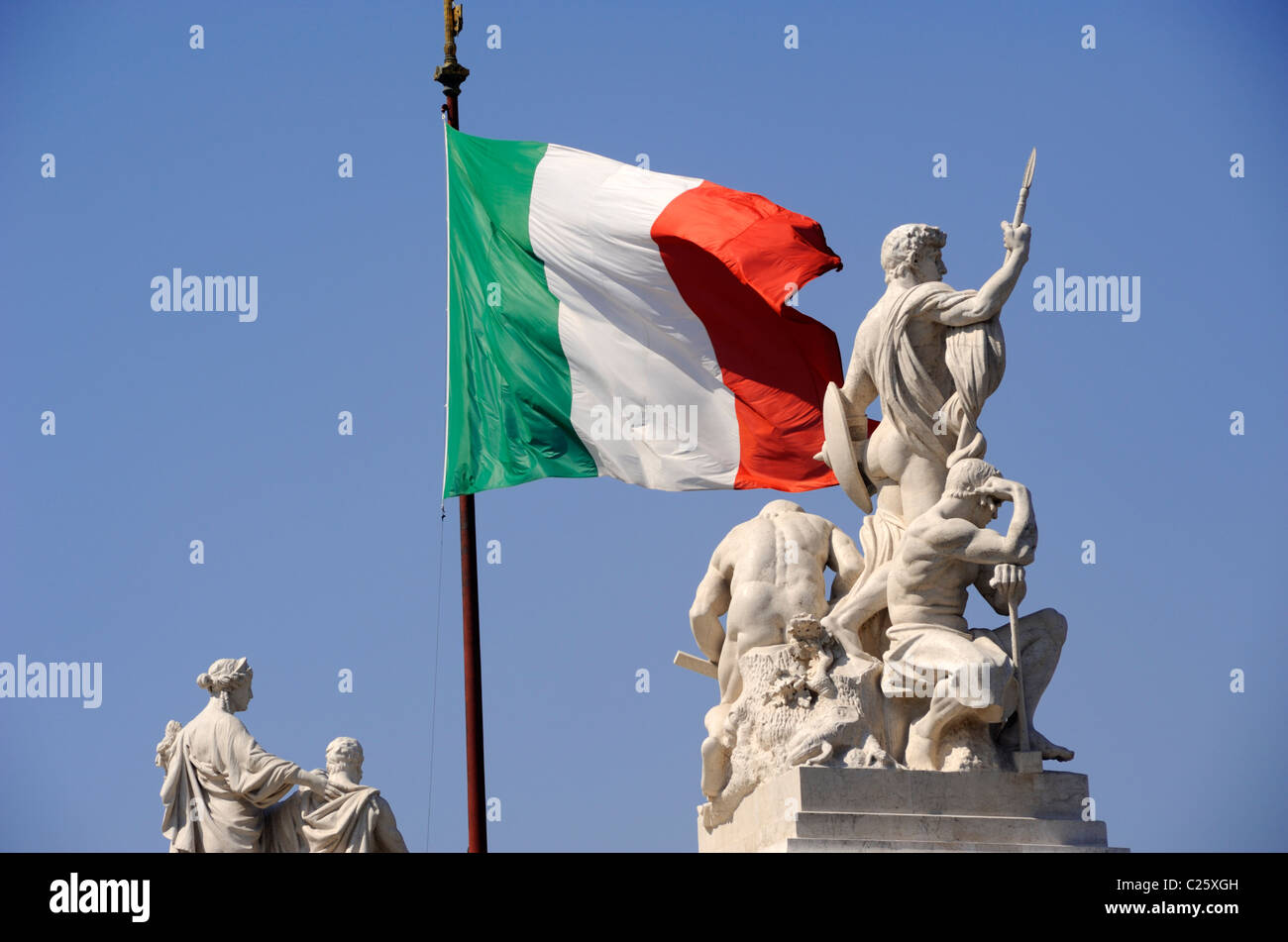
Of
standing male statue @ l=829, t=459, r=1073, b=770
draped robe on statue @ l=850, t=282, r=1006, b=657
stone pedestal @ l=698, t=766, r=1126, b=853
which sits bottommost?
stone pedestal @ l=698, t=766, r=1126, b=853

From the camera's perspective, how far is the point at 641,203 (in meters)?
25.1

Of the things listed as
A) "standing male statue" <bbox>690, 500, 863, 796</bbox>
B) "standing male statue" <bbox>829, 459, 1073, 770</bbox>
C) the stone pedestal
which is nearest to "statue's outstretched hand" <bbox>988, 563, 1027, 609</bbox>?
"standing male statue" <bbox>829, 459, 1073, 770</bbox>

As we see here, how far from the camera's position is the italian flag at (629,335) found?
952 inches

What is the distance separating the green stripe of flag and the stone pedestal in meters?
5.63

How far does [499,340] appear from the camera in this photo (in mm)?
24703

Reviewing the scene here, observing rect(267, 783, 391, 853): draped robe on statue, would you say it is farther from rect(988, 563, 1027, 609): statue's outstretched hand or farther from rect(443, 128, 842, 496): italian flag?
rect(988, 563, 1027, 609): statue's outstretched hand

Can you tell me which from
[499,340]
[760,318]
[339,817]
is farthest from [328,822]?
[760,318]

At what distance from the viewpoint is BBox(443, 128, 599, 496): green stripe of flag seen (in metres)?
24.1

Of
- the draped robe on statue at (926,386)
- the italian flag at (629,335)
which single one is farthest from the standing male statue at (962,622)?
the italian flag at (629,335)

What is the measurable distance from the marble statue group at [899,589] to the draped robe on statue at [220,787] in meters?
3.91

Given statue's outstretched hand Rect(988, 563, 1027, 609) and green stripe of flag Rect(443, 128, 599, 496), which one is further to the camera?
green stripe of flag Rect(443, 128, 599, 496)

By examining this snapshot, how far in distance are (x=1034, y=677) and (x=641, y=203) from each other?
24.5 feet

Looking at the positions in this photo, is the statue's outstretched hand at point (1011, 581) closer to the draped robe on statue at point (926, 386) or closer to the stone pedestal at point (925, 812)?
the draped robe on statue at point (926, 386)
